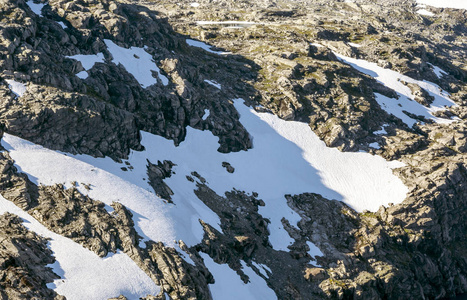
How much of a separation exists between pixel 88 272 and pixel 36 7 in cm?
5534

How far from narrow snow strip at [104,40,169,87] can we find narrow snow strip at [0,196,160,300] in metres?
35.7

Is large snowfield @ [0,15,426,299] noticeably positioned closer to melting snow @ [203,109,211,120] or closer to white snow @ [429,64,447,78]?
melting snow @ [203,109,211,120]

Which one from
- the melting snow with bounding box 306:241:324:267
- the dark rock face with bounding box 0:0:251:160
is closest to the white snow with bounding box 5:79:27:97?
the dark rock face with bounding box 0:0:251:160

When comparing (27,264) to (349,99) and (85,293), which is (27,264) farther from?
(349,99)

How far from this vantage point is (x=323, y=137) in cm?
7638

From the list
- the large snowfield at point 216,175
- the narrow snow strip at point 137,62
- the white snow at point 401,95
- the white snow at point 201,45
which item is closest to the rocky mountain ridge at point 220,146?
the narrow snow strip at point 137,62

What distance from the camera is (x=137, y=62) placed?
2876 inches

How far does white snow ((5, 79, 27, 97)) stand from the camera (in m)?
50.2

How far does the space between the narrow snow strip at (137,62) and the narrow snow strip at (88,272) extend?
1407 inches

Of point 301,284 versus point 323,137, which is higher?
point 323,137

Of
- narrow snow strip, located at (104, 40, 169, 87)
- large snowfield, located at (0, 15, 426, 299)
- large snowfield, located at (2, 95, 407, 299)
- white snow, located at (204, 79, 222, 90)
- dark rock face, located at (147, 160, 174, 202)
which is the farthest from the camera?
white snow, located at (204, 79, 222, 90)

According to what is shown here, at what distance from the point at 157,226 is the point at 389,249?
3642 cm

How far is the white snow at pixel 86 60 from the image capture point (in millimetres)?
60906

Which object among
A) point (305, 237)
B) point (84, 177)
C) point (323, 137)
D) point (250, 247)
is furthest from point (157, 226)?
point (323, 137)
